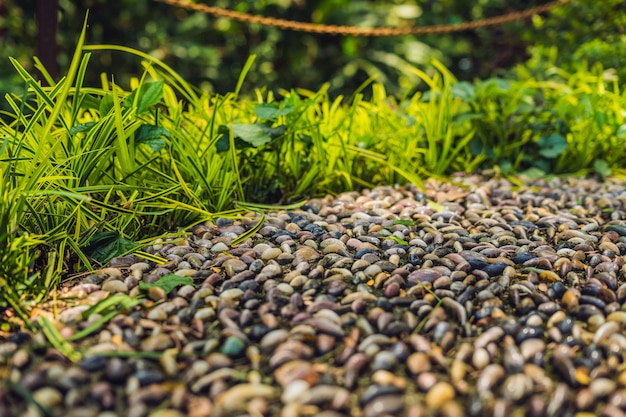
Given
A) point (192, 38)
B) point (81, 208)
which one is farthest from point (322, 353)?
point (192, 38)

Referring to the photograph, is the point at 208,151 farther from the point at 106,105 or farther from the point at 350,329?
the point at 350,329

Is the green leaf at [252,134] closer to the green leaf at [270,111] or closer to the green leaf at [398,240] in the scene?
the green leaf at [270,111]

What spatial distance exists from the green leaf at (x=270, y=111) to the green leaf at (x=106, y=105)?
0.52m

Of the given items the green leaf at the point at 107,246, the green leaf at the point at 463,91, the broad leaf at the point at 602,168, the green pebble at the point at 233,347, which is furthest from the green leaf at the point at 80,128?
the broad leaf at the point at 602,168

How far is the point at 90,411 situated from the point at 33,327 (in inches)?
13.5

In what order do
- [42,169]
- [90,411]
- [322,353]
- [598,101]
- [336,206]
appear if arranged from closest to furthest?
[90,411] → [322,353] → [42,169] → [336,206] → [598,101]

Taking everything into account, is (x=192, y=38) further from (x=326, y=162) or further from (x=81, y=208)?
(x=81, y=208)

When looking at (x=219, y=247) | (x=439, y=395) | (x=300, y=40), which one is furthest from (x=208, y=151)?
(x=300, y=40)

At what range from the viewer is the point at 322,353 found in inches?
44.4

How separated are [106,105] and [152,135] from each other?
0.56ft

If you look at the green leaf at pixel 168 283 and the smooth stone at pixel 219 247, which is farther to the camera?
the smooth stone at pixel 219 247

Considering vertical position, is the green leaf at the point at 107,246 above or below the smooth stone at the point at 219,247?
above

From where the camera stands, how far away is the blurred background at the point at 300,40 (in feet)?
15.5

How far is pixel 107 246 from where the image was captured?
160 centimetres
